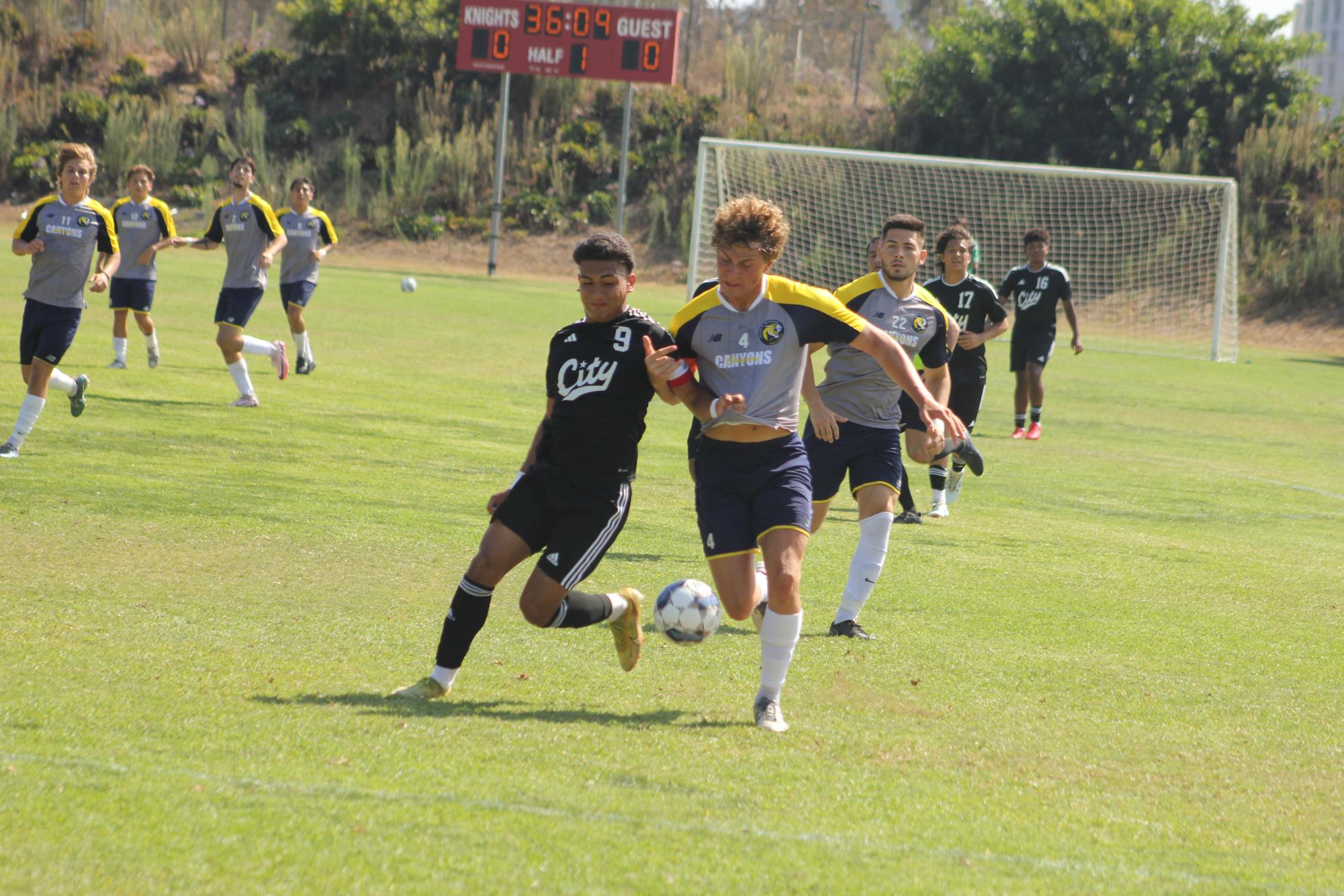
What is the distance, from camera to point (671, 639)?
227 inches

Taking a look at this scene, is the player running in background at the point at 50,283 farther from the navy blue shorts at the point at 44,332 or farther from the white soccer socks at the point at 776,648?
the white soccer socks at the point at 776,648

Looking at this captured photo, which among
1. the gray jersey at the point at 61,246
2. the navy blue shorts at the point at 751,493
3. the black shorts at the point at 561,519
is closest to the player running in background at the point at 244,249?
the gray jersey at the point at 61,246

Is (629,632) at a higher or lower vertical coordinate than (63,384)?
lower

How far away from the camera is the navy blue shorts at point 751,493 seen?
5254 mm

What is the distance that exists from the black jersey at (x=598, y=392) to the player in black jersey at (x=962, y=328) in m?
5.41

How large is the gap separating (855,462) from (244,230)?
351 inches

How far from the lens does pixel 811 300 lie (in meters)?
5.32

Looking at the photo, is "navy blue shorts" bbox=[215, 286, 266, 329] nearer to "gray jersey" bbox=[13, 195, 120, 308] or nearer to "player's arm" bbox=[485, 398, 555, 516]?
"gray jersey" bbox=[13, 195, 120, 308]

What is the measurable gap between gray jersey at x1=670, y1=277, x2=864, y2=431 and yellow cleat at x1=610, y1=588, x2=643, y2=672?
0.84 m

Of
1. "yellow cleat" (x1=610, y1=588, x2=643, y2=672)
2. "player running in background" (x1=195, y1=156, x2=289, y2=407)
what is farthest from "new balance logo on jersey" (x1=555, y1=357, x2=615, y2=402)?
"player running in background" (x1=195, y1=156, x2=289, y2=407)

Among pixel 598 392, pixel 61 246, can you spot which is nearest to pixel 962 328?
pixel 598 392

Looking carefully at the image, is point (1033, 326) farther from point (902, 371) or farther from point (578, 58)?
point (578, 58)

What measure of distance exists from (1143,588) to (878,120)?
41.5 metres

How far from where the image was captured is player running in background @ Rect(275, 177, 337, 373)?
1605 cm
